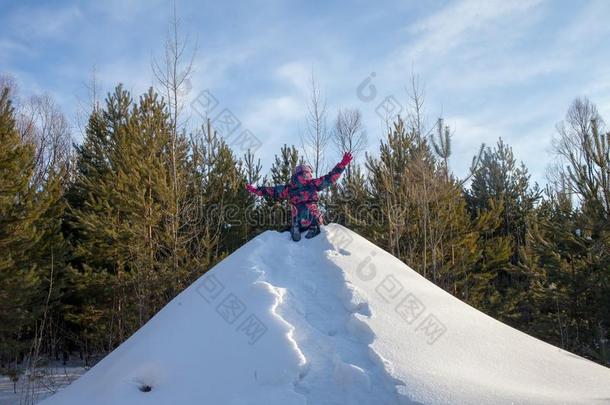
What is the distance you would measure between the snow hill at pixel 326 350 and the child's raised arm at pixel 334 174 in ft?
5.73

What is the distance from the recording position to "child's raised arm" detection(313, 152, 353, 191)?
6.79m

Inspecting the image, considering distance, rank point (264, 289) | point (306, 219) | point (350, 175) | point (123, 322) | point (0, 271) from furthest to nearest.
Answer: point (350, 175)
point (123, 322)
point (0, 271)
point (306, 219)
point (264, 289)

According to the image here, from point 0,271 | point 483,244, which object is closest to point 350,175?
point 483,244

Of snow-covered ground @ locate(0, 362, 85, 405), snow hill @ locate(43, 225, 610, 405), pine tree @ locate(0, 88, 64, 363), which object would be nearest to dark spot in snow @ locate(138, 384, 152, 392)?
snow hill @ locate(43, 225, 610, 405)

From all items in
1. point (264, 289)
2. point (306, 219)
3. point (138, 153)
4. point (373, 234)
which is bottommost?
point (264, 289)

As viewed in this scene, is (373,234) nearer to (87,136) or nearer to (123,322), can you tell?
(123,322)

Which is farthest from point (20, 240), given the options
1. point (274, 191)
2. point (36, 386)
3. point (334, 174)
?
point (334, 174)

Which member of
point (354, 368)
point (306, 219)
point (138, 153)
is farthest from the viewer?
point (138, 153)

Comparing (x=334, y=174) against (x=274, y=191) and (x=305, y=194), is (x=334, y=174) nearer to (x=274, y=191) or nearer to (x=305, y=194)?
(x=305, y=194)

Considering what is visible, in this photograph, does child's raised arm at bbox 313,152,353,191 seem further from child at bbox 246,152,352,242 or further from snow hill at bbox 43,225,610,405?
snow hill at bbox 43,225,610,405

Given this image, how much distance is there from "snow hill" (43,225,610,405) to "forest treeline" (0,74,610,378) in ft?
18.3

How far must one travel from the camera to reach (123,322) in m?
10.9

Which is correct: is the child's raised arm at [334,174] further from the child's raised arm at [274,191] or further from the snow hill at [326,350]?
the snow hill at [326,350]

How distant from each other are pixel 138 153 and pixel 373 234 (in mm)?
6786
